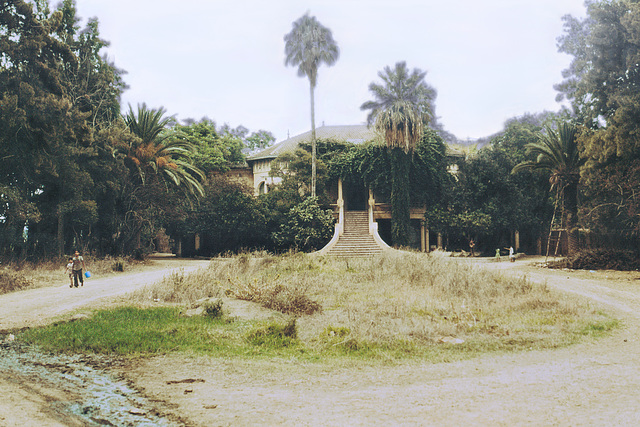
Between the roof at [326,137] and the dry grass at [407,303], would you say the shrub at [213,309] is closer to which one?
the dry grass at [407,303]

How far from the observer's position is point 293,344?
8430 millimetres

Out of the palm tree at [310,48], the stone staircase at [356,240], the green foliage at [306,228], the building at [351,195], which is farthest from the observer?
the palm tree at [310,48]

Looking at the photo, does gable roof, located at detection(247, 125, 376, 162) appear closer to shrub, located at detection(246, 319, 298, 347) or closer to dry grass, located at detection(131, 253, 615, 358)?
dry grass, located at detection(131, 253, 615, 358)

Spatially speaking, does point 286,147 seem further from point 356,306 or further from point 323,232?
point 356,306

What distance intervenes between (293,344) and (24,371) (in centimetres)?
404

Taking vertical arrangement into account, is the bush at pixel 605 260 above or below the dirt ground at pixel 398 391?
above

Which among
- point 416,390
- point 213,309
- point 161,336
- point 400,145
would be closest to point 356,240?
point 400,145

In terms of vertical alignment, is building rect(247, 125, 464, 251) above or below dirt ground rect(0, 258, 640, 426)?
above

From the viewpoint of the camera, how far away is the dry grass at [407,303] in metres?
8.79

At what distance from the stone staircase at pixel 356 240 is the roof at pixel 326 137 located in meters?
8.08

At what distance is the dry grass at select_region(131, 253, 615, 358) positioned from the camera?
346 inches

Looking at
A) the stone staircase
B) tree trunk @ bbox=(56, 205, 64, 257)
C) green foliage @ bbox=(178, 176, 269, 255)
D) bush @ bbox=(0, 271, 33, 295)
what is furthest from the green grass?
green foliage @ bbox=(178, 176, 269, 255)

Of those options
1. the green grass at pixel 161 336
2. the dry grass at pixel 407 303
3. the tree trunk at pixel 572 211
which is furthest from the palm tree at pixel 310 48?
the green grass at pixel 161 336

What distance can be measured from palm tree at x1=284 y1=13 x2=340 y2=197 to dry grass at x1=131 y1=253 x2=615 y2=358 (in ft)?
71.5
